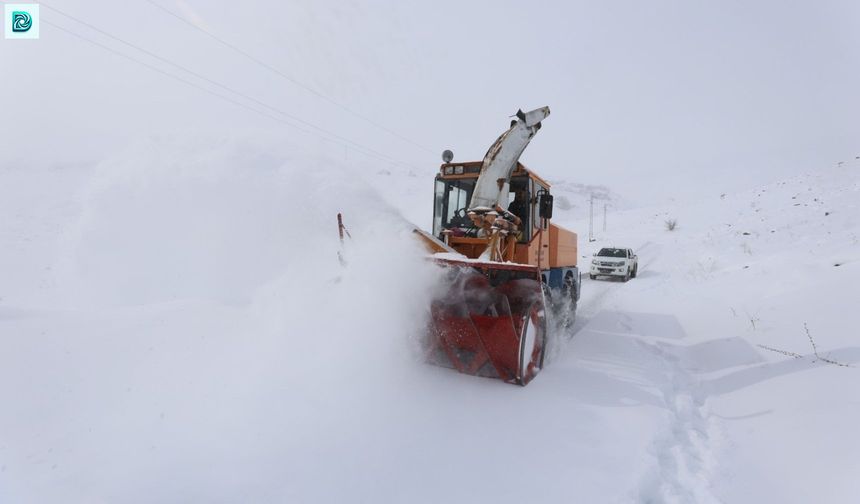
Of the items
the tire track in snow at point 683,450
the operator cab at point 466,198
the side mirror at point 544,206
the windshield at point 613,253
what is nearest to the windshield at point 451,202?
the operator cab at point 466,198

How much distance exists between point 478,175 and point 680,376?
3.70 metres

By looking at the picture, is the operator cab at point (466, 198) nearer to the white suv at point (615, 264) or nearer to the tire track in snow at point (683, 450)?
the tire track in snow at point (683, 450)

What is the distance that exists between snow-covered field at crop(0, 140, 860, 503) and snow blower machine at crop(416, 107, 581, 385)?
27cm

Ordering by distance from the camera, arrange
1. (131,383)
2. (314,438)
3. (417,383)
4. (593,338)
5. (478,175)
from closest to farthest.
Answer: (314,438)
(131,383)
(417,383)
(478,175)
(593,338)

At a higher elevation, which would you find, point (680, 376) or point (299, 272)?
point (299, 272)

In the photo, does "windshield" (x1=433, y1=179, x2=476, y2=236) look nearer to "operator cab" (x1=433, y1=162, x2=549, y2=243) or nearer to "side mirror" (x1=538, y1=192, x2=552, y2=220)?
"operator cab" (x1=433, y1=162, x2=549, y2=243)

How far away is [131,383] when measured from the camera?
10.6ft

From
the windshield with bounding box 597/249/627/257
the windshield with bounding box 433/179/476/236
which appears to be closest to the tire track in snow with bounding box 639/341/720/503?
the windshield with bounding box 433/179/476/236

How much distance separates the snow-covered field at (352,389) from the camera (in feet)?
8.29

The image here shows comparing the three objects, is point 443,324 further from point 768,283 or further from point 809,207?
point 809,207

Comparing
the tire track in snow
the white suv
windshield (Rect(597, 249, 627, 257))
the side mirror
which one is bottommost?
the tire track in snow

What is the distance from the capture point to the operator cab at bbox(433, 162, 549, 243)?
5988 millimetres

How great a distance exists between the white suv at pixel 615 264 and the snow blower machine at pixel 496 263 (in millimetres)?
10598

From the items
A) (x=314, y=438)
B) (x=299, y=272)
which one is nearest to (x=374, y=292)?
(x=299, y=272)
